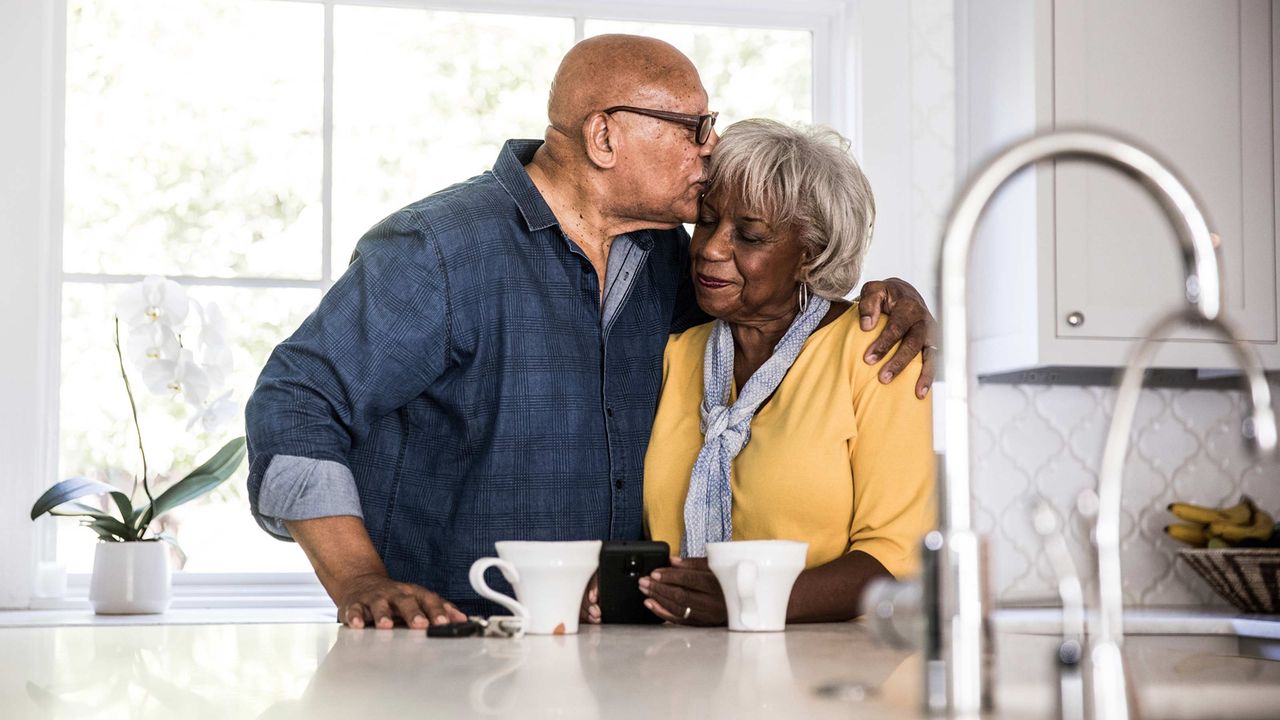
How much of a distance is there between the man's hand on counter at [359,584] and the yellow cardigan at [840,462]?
452 millimetres

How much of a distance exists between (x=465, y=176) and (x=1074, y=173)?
1349 millimetres

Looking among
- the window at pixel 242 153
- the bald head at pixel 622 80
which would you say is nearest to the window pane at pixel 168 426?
the window at pixel 242 153

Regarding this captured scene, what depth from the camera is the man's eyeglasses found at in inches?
70.9

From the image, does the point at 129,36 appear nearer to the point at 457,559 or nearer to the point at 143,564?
the point at 143,564

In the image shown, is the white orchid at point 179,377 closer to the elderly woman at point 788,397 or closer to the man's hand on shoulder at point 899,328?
the elderly woman at point 788,397

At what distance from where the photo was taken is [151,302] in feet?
7.73

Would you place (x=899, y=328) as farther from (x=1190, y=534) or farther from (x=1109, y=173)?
(x=1190, y=534)

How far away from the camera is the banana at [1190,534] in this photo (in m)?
2.81

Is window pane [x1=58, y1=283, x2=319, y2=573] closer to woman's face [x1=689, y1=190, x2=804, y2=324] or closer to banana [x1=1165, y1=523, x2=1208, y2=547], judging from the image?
woman's face [x1=689, y1=190, x2=804, y2=324]

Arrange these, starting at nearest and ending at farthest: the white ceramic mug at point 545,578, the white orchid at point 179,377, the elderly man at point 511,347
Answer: the white ceramic mug at point 545,578 < the elderly man at point 511,347 < the white orchid at point 179,377

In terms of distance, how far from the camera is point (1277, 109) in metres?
2.85

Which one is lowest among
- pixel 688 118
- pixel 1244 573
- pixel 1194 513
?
pixel 1244 573

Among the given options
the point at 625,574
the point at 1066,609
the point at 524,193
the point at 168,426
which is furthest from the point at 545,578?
the point at 168,426

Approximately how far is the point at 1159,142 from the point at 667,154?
1.51 meters
